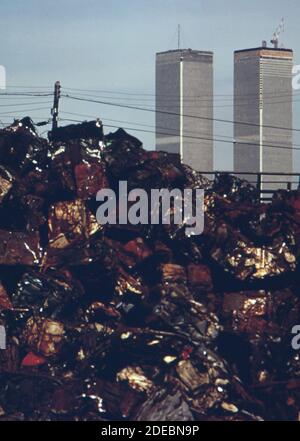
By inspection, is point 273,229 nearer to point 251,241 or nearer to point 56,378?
point 251,241

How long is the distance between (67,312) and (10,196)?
2.12m

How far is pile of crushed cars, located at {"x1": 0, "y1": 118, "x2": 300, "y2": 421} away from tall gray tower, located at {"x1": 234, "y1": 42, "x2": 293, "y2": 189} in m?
116

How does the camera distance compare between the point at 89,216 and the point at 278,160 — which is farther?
the point at 278,160

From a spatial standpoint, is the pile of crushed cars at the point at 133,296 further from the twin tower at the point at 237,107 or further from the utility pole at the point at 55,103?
the twin tower at the point at 237,107

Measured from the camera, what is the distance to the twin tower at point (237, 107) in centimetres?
12519

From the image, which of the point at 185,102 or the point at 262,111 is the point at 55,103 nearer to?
the point at 185,102

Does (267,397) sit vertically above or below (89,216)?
below

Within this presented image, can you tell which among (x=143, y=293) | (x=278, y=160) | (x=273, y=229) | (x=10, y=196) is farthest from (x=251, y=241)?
(x=278, y=160)

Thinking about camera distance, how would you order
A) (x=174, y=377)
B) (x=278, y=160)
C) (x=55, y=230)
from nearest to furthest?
(x=174, y=377)
(x=55, y=230)
(x=278, y=160)

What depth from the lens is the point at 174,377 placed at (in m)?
11.4

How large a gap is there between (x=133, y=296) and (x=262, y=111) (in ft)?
497

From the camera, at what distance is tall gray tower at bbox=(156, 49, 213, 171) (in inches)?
4830

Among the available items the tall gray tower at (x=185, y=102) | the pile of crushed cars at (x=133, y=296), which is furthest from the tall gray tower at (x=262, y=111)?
the pile of crushed cars at (x=133, y=296)

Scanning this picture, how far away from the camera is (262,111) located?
161 m
